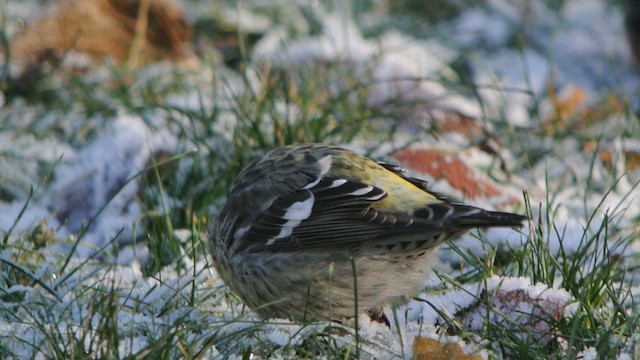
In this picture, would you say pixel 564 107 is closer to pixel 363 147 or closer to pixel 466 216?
pixel 363 147

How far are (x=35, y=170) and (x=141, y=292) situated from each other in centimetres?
148

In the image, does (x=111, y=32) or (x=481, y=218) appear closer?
(x=481, y=218)

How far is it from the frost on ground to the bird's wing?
10.8 inches

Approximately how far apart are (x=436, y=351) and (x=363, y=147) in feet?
6.62

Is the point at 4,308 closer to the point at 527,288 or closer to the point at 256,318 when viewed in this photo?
the point at 256,318

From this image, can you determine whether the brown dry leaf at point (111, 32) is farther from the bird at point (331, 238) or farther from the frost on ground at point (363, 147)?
the bird at point (331, 238)

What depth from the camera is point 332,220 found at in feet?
10.3

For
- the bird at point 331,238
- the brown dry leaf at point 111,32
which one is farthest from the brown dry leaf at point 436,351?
the brown dry leaf at point 111,32

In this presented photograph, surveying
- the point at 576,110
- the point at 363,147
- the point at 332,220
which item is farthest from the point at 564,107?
the point at 332,220

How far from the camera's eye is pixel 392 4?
304 inches

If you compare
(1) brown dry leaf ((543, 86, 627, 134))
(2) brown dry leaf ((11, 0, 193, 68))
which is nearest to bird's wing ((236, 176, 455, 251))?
(1) brown dry leaf ((543, 86, 627, 134))

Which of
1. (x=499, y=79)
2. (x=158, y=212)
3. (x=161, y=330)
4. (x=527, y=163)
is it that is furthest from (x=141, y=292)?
(x=499, y=79)

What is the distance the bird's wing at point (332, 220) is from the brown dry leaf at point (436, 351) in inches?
12.9

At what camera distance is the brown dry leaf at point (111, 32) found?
590cm
